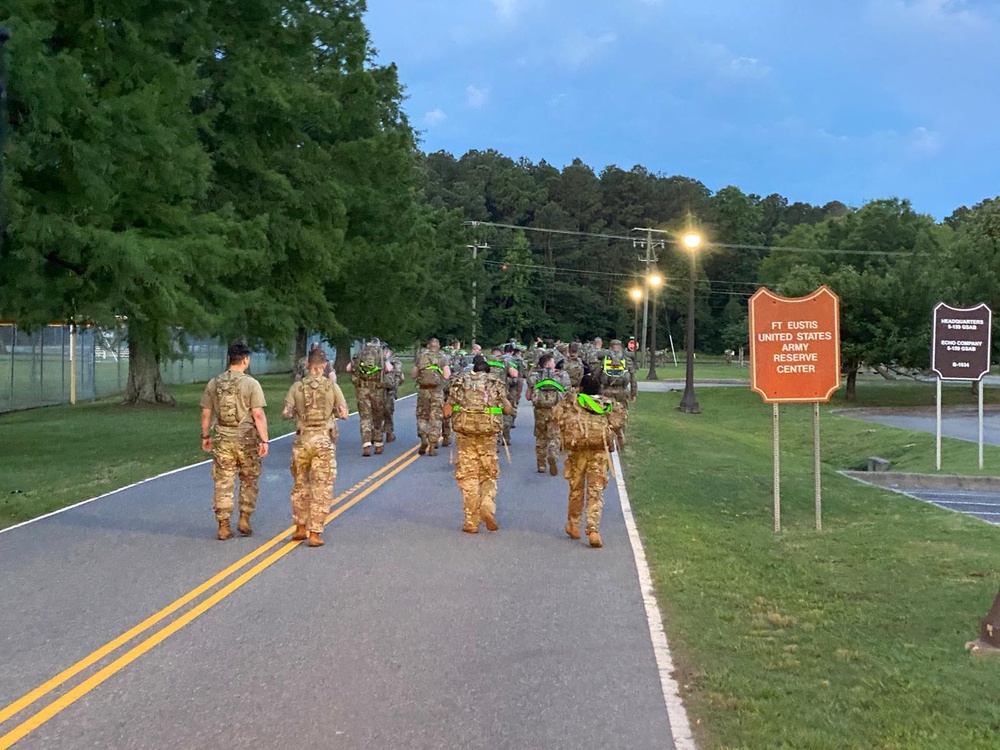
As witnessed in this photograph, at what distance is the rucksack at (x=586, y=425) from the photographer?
10891mm

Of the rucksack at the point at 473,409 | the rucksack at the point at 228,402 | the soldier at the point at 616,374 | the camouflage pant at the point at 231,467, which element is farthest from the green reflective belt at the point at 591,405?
the soldier at the point at 616,374

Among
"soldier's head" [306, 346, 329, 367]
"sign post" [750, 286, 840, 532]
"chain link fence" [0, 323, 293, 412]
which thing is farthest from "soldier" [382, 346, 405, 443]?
"chain link fence" [0, 323, 293, 412]

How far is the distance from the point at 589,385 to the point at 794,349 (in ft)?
10.2

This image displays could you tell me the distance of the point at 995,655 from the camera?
6.95 m

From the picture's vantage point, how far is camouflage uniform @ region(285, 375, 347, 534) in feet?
34.7

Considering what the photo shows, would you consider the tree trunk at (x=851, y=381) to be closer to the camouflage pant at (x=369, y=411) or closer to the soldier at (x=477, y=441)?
the camouflage pant at (x=369, y=411)

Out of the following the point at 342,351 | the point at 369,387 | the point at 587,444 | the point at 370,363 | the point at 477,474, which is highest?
the point at 370,363

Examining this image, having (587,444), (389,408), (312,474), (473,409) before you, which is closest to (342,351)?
(389,408)

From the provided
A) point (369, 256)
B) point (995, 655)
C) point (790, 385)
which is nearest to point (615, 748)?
point (995, 655)

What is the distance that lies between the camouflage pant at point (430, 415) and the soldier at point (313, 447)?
25.3ft

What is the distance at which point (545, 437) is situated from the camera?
1717 centimetres

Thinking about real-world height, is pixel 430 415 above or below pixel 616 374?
below

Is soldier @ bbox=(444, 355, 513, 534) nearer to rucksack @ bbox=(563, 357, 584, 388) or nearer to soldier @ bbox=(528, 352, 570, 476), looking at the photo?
soldier @ bbox=(528, 352, 570, 476)

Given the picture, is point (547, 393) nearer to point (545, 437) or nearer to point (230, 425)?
point (545, 437)
